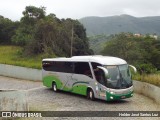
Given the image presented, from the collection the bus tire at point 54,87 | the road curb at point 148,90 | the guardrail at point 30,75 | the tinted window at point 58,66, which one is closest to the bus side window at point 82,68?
the tinted window at point 58,66

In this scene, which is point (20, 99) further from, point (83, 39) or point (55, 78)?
point (83, 39)

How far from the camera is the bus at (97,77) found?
70.0 feet

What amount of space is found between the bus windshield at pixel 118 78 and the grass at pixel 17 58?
20729mm

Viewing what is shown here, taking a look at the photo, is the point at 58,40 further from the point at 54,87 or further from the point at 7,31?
the point at 54,87

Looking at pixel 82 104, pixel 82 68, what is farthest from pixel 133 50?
pixel 82 104

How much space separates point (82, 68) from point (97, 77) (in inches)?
89.9

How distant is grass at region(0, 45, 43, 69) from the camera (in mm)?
45031

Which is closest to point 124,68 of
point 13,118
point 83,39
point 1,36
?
point 13,118

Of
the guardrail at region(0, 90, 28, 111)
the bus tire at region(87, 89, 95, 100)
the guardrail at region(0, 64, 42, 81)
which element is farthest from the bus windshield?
the guardrail at region(0, 64, 42, 81)

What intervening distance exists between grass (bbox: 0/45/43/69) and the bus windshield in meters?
20.7

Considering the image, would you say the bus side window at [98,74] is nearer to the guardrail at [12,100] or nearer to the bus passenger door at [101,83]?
the bus passenger door at [101,83]

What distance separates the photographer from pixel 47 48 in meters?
52.2

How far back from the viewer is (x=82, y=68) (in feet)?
79.3

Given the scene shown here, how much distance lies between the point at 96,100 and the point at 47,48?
1187 inches
